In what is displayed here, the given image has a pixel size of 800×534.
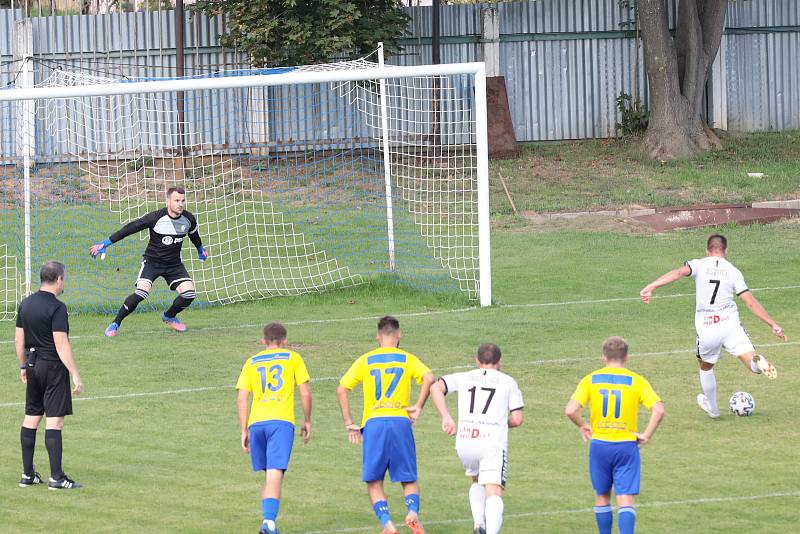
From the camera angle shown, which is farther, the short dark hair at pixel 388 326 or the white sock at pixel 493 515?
the short dark hair at pixel 388 326

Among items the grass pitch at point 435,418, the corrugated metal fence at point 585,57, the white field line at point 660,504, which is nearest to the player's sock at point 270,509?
the grass pitch at point 435,418

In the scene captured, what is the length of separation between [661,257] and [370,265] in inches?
196

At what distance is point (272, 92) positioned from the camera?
27.6 metres

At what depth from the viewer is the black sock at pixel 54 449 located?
10.0m

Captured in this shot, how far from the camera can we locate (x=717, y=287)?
12.0 m

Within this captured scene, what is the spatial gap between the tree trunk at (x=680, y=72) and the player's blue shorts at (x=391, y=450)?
21.0 metres

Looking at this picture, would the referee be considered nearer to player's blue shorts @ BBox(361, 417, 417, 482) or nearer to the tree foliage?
player's blue shorts @ BBox(361, 417, 417, 482)

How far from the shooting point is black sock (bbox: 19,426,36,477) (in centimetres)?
1016

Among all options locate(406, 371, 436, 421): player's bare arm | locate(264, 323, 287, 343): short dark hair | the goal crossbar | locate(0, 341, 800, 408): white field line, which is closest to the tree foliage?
the goal crossbar

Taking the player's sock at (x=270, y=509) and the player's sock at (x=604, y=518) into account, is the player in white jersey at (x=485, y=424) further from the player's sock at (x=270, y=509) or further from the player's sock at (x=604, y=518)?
the player's sock at (x=270, y=509)

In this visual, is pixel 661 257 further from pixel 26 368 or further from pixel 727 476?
pixel 26 368

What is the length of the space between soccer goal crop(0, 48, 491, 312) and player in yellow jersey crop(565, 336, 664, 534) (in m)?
9.42

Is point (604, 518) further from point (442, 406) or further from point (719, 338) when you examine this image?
point (719, 338)

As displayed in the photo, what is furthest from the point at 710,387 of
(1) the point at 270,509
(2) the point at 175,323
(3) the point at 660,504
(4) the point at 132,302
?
(4) the point at 132,302
